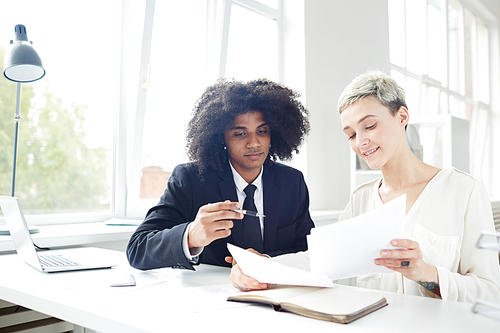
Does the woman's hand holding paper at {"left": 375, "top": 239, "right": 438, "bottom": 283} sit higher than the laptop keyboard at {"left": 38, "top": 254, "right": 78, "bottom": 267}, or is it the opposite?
the woman's hand holding paper at {"left": 375, "top": 239, "right": 438, "bottom": 283}

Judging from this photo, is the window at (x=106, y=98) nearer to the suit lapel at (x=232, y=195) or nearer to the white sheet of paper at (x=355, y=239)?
the suit lapel at (x=232, y=195)

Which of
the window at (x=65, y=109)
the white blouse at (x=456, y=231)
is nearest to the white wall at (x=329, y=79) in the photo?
the window at (x=65, y=109)

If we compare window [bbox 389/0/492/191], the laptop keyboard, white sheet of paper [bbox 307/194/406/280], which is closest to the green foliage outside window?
the laptop keyboard

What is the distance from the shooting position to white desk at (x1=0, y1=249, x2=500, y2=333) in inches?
32.5

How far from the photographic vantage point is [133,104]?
260cm

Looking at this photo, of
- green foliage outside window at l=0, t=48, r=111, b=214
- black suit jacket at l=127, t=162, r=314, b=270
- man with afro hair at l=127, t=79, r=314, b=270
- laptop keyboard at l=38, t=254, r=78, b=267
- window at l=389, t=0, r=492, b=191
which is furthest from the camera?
window at l=389, t=0, r=492, b=191

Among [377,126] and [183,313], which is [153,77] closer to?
[377,126]

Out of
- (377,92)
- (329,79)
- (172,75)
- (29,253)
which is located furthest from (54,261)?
(329,79)

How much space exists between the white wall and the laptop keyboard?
2.32m

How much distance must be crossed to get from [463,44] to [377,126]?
651 cm

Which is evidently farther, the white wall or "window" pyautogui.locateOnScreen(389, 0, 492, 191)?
"window" pyautogui.locateOnScreen(389, 0, 492, 191)

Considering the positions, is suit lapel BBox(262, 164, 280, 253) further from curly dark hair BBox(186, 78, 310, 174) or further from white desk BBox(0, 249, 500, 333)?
white desk BBox(0, 249, 500, 333)

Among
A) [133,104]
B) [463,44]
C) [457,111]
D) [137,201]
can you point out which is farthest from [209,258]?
[463,44]

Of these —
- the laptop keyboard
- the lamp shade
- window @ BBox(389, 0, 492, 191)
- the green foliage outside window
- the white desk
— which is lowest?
the white desk
